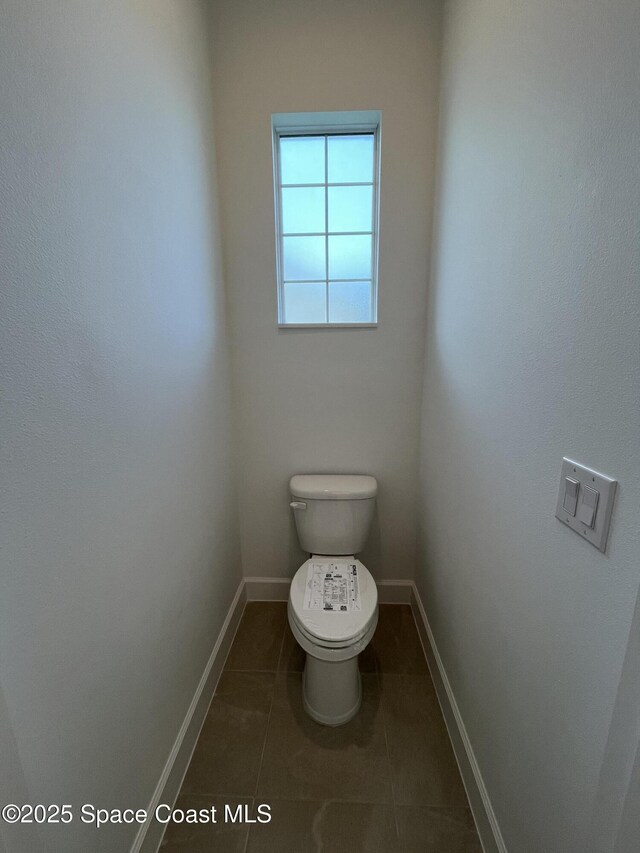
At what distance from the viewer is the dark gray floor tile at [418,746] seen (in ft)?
3.62

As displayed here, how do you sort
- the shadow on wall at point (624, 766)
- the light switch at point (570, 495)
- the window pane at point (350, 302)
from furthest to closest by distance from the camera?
1. the window pane at point (350, 302)
2. the light switch at point (570, 495)
3. the shadow on wall at point (624, 766)

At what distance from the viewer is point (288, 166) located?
157 cm

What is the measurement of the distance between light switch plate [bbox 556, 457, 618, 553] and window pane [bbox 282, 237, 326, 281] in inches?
53.1

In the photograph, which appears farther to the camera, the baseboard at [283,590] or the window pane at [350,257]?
the baseboard at [283,590]

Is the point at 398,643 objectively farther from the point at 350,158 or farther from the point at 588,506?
the point at 350,158

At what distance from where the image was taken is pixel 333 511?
5.24ft

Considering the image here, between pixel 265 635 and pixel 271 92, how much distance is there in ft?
7.69

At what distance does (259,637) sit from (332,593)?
2.00ft

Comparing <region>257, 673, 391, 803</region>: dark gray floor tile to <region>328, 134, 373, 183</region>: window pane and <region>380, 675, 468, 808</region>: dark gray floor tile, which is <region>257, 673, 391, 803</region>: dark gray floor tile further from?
<region>328, 134, 373, 183</region>: window pane

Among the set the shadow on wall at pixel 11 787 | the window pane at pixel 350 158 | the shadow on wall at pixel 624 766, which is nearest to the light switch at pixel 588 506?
the shadow on wall at pixel 624 766

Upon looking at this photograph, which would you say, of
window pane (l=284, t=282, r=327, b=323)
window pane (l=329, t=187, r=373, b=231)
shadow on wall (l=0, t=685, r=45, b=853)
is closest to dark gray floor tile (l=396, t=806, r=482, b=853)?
shadow on wall (l=0, t=685, r=45, b=853)

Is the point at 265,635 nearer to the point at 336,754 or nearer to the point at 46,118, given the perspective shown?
the point at 336,754

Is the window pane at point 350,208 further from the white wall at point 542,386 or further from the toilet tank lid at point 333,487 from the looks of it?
the toilet tank lid at point 333,487

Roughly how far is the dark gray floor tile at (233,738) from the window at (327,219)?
1.55m
